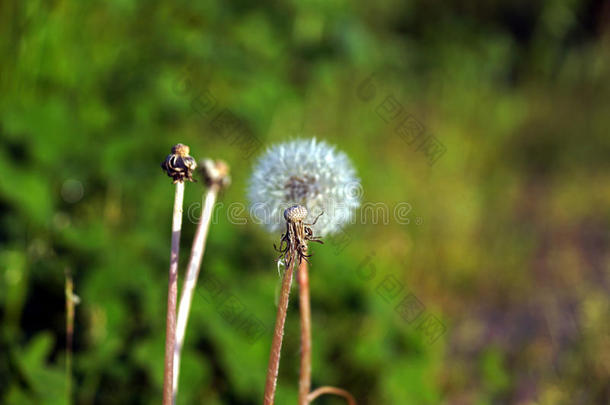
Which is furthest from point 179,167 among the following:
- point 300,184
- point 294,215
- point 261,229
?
point 261,229

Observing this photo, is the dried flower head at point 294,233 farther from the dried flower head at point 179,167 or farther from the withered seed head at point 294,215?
the dried flower head at point 179,167

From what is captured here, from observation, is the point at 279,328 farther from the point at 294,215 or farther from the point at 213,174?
the point at 213,174

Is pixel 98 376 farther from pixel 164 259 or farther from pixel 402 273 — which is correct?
pixel 402 273

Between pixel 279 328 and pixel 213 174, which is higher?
pixel 213 174

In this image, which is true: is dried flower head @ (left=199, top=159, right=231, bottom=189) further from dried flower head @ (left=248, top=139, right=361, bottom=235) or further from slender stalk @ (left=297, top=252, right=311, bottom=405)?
slender stalk @ (left=297, top=252, right=311, bottom=405)

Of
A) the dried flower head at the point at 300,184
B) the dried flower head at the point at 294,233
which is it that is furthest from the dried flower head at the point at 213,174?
the dried flower head at the point at 294,233

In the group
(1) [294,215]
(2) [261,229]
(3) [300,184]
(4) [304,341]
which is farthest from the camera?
(2) [261,229]

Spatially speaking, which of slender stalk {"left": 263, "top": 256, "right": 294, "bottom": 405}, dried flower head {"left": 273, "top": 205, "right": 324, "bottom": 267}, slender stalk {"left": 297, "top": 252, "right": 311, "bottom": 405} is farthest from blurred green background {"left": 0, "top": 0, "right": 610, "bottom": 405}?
dried flower head {"left": 273, "top": 205, "right": 324, "bottom": 267}
